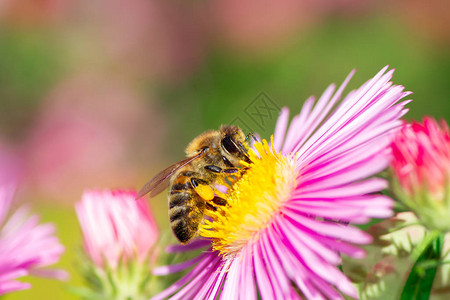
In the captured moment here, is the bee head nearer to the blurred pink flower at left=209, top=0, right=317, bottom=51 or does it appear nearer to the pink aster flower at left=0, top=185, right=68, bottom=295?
the pink aster flower at left=0, top=185, right=68, bottom=295

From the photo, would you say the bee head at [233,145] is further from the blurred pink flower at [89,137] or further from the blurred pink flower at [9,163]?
the blurred pink flower at [9,163]

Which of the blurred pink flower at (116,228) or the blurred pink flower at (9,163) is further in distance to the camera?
the blurred pink flower at (9,163)

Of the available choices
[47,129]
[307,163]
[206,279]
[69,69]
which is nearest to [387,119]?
[307,163]

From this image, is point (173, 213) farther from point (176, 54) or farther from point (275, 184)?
point (176, 54)

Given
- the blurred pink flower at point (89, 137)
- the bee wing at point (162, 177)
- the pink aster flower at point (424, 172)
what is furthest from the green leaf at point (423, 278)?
the blurred pink flower at point (89, 137)

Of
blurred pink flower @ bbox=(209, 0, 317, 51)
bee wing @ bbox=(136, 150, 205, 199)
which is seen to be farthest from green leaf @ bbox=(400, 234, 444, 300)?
blurred pink flower @ bbox=(209, 0, 317, 51)

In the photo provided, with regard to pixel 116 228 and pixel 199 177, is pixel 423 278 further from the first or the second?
pixel 116 228
